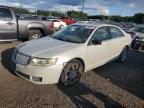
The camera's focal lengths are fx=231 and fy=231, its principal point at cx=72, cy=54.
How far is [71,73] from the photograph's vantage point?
19.4 ft

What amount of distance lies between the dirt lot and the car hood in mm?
803

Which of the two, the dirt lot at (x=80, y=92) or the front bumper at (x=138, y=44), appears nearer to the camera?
the dirt lot at (x=80, y=92)

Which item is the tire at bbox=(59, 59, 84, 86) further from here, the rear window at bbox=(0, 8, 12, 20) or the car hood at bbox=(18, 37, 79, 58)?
the rear window at bbox=(0, 8, 12, 20)

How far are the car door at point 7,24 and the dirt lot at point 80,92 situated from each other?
3.36m

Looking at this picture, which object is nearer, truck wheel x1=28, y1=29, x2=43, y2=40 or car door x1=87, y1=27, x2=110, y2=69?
car door x1=87, y1=27, x2=110, y2=69

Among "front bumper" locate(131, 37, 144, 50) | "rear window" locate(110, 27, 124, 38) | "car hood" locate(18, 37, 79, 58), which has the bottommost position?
"front bumper" locate(131, 37, 144, 50)

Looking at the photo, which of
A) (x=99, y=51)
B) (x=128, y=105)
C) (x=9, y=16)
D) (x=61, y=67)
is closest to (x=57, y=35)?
(x=99, y=51)

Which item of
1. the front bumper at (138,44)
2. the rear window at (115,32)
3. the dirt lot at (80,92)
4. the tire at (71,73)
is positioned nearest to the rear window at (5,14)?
the dirt lot at (80,92)

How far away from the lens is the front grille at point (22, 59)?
18.0 feet

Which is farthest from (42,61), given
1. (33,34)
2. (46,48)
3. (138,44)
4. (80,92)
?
(138,44)

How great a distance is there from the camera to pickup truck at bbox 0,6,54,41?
10281mm

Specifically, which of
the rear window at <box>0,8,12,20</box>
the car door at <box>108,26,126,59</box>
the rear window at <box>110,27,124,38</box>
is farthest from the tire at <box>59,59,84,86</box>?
the rear window at <box>0,8,12,20</box>

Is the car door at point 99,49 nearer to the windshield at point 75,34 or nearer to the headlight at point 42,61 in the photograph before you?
the windshield at point 75,34

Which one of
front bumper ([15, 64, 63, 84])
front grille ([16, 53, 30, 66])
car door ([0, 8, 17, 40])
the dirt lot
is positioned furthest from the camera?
car door ([0, 8, 17, 40])
